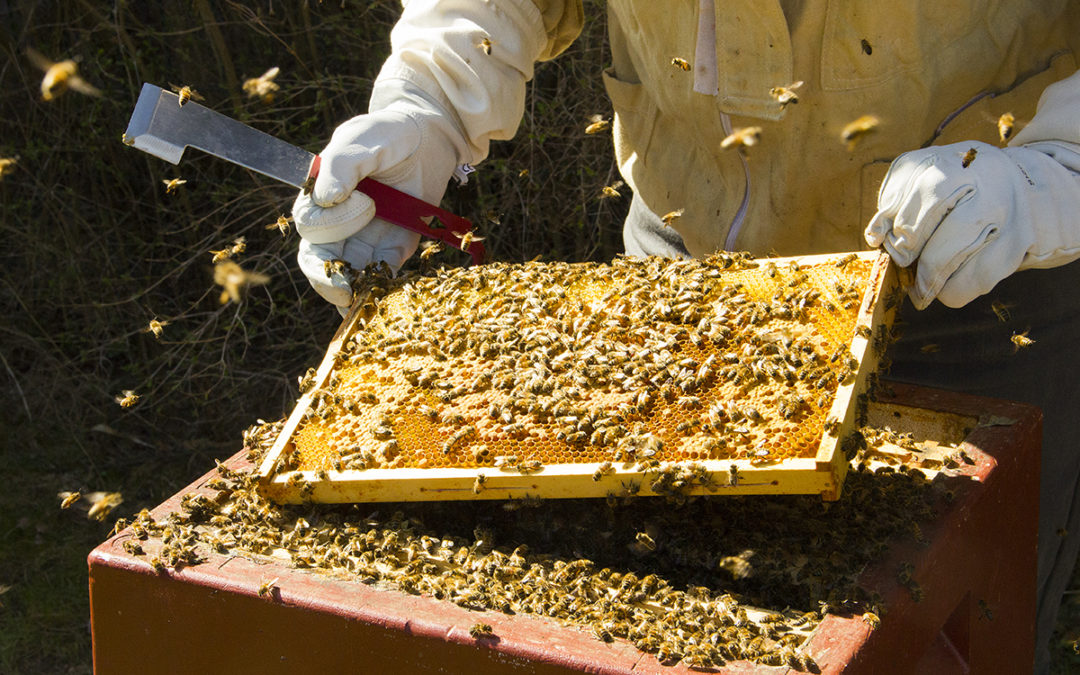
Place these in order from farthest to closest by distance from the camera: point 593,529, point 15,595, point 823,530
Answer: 1. point 15,595
2. point 593,529
3. point 823,530

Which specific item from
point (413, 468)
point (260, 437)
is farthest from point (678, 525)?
point (260, 437)

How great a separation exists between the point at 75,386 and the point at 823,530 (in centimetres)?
507

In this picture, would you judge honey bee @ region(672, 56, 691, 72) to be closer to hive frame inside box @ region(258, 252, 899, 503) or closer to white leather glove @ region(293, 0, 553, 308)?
white leather glove @ region(293, 0, 553, 308)

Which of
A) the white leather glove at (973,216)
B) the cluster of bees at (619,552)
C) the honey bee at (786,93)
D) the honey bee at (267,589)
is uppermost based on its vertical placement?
the honey bee at (786,93)

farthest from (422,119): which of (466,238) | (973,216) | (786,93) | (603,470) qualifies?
(973,216)

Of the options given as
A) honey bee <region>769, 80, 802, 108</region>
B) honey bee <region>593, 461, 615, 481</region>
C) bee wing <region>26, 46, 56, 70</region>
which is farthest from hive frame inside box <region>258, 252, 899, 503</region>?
bee wing <region>26, 46, 56, 70</region>

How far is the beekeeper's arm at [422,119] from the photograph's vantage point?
288 centimetres

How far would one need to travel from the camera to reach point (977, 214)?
214 cm

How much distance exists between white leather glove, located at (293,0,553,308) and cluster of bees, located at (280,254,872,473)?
0.46 meters

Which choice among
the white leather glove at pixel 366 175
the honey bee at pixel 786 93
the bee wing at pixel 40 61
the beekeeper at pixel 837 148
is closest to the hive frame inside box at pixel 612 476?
the beekeeper at pixel 837 148

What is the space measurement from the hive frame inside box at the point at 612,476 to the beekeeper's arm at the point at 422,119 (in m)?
0.69

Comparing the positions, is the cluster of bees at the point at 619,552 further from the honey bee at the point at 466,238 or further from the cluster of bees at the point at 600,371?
the honey bee at the point at 466,238

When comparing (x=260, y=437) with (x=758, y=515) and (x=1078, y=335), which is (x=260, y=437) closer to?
(x=758, y=515)

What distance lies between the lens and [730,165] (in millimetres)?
2945
